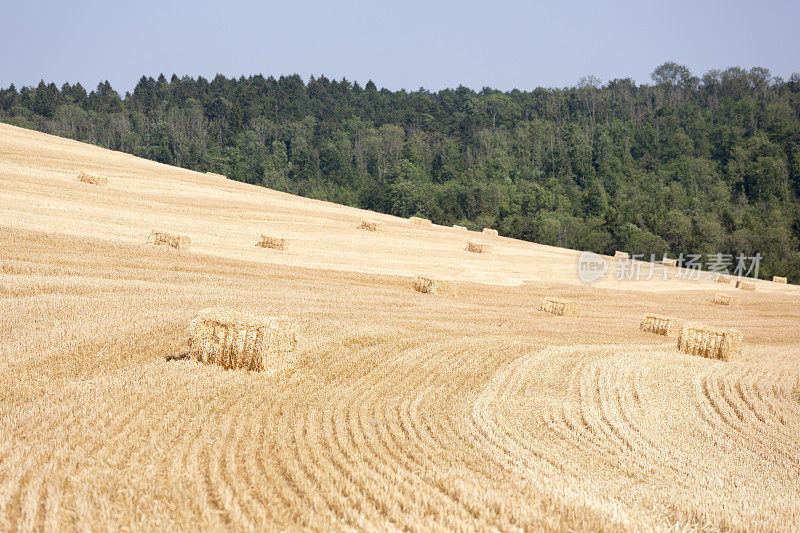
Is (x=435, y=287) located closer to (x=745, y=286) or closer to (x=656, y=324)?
(x=656, y=324)

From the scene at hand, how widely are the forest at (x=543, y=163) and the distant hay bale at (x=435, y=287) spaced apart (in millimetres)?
75843

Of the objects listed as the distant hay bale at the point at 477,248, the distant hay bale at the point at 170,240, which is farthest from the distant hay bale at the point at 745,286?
the distant hay bale at the point at 170,240

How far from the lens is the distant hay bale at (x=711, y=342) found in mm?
23547

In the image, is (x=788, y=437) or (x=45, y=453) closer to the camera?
(x=45, y=453)

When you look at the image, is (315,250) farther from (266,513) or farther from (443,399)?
(266,513)

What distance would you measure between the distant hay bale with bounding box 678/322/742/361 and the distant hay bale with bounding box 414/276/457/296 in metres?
10.3

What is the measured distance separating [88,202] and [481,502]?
32.7m

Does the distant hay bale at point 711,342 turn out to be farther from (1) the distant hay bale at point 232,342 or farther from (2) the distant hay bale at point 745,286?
(2) the distant hay bale at point 745,286

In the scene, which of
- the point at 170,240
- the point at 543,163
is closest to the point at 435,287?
the point at 170,240

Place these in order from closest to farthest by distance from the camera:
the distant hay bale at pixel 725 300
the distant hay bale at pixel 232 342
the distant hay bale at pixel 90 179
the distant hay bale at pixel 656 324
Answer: the distant hay bale at pixel 232 342 → the distant hay bale at pixel 656 324 → the distant hay bale at pixel 90 179 → the distant hay bale at pixel 725 300

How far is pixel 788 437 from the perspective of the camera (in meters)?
14.4

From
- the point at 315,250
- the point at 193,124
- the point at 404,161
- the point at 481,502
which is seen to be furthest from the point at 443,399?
the point at 193,124

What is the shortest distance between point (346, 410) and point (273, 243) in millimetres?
23665

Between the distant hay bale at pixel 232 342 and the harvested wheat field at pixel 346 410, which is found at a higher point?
the distant hay bale at pixel 232 342
